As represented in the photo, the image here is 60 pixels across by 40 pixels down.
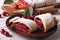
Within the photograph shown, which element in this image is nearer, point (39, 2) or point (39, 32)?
point (39, 32)

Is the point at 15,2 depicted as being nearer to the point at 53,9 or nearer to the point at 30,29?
the point at 53,9

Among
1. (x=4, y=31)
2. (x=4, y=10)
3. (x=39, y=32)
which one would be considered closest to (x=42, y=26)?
(x=39, y=32)

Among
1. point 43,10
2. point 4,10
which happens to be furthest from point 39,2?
point 4,10

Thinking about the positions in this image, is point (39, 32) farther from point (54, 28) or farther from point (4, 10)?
Result: point (4, 10)

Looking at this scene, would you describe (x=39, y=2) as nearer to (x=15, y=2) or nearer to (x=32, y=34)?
(x=15, y=2)

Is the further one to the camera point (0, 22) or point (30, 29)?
point (0, 22)
